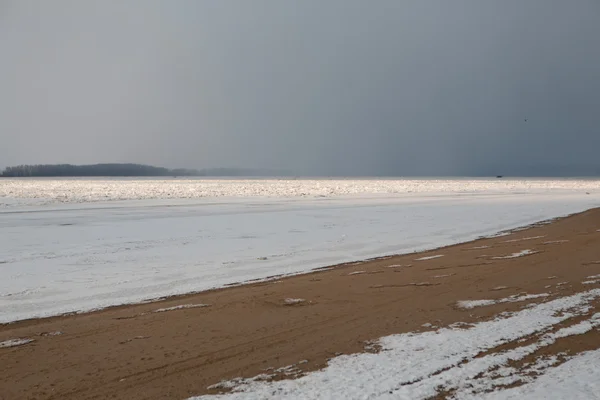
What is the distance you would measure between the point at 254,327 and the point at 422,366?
216cm

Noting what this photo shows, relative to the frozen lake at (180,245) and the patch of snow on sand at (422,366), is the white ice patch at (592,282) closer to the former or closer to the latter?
the patch of snow on sand at (422,366)

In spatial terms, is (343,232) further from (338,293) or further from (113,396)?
(113,396)

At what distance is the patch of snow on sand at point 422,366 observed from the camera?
4012 mm

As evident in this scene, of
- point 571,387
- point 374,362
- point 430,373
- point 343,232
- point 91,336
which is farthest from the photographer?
point 343,232

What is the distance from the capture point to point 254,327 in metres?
5.93

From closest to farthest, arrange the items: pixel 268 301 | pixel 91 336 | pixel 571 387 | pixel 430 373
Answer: pixel 571 387 → pixel 430 373 → pixel 91 336 → pixel 268 301

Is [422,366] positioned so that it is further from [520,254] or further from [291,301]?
[520,254]

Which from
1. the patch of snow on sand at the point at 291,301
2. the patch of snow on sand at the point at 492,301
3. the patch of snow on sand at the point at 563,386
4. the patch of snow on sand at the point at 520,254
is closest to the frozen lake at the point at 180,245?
the patch of snow on sand at the point at 291,301

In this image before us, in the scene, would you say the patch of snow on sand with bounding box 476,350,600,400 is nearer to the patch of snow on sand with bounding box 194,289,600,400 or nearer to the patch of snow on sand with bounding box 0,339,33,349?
the patch of snow on sand with bounding box 194,289,600,400

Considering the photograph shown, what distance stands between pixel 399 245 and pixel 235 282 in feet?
18.7

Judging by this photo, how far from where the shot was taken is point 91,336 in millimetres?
5719

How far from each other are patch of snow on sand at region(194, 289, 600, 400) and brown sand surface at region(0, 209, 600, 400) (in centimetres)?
21

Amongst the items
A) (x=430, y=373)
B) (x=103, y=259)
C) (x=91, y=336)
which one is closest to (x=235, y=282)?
(x=91, y=336)

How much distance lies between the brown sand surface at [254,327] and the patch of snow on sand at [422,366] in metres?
0.21
